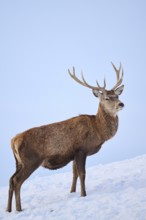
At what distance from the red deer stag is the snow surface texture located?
0.45 metres

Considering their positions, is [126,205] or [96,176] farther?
[96,176]

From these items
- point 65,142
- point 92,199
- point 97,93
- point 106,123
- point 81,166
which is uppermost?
point 97,93

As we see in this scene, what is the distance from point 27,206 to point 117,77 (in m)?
4.57

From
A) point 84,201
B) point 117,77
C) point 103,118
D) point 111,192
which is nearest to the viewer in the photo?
point 84,201

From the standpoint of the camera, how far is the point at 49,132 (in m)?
8.88

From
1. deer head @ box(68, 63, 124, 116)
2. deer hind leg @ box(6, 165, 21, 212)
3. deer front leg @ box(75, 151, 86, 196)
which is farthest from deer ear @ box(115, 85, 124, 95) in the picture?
deer hind leg @ box(6, 165, 21, 212)

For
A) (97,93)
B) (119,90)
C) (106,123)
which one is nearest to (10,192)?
(106,123)

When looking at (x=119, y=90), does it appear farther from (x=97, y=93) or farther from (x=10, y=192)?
(x=10, y=192)

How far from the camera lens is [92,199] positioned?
7.97 meters

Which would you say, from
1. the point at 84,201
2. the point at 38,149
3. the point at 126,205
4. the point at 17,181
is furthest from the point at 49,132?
the point at 126,205

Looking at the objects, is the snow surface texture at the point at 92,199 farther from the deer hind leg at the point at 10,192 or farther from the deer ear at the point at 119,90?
the deer ear at the point at 119,90

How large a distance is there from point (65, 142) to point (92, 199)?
1612 millimetres

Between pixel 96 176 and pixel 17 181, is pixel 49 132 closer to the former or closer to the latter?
pixel 17 181

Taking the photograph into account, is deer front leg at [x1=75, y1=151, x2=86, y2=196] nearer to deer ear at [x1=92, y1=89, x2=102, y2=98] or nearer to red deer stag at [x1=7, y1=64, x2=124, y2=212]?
red deer stag at [x1=7, y1=64, x2=124, y2=212]
